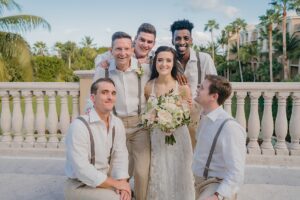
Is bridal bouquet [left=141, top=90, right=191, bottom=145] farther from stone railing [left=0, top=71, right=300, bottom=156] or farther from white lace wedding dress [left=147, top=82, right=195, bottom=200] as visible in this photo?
stone railing [left=0, top=71, right=300, bottom=156]

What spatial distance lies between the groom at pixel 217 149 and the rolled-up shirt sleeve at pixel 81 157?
800 mm

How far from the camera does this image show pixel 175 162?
344cm

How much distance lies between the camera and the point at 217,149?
8.78 feet

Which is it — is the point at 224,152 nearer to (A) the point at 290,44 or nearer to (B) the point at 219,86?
(B) the point at 219,86

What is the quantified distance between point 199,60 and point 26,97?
276cm

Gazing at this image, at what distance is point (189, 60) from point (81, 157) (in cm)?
159

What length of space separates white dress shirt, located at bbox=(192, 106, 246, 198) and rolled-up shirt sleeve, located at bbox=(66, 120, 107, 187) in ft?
2.68

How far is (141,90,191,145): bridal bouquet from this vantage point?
3.02 metres

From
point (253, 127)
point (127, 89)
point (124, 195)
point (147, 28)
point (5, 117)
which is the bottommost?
point (124, 195)

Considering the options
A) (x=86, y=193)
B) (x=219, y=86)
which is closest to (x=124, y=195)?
(x=86, y=193)

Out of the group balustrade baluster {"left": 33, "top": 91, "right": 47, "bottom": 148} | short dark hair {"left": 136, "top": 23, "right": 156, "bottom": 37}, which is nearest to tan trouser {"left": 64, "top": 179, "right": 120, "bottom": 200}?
short dark hair {"left": 136, "top": 23, "right": 156, "bottom": 37}

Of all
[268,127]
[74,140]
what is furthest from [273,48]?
[74,140]

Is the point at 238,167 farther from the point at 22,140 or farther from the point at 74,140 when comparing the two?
the point at 22,140

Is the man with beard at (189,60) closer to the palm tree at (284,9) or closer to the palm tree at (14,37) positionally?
the palm tree at (14,37)
